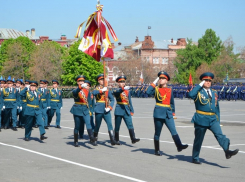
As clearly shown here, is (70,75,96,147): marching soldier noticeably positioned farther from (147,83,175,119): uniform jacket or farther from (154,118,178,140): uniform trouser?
(147,83,175,119): uniform jacket

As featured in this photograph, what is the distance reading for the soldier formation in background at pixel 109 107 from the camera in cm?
1055

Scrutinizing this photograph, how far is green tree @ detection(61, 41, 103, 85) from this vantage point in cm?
8906

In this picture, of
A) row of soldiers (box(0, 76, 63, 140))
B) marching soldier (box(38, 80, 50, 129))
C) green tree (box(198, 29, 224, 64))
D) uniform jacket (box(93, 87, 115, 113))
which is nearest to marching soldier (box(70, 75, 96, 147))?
uniform jacket (box(93, 87, 115, 113))

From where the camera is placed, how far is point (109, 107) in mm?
13867

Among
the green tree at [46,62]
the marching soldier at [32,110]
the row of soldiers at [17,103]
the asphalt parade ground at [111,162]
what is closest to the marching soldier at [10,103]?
the row of soldiers at [17,103]

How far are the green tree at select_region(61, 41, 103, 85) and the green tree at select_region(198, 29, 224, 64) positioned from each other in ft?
64.6

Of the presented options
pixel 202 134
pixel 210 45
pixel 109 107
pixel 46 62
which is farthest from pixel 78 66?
pixel 202 134

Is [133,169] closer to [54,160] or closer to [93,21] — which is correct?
[54,160]

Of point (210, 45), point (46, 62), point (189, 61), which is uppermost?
point (210, 45)

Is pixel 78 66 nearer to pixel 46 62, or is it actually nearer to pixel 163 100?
pixel 46 62

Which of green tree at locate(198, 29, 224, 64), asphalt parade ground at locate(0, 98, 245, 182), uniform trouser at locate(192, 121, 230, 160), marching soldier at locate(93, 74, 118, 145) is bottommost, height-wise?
asphalt parade ground at locate(0, 98, 245, 182)

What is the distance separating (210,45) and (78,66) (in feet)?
80.1

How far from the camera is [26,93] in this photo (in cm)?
1541

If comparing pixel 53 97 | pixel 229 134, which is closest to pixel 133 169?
pixel 229 134
